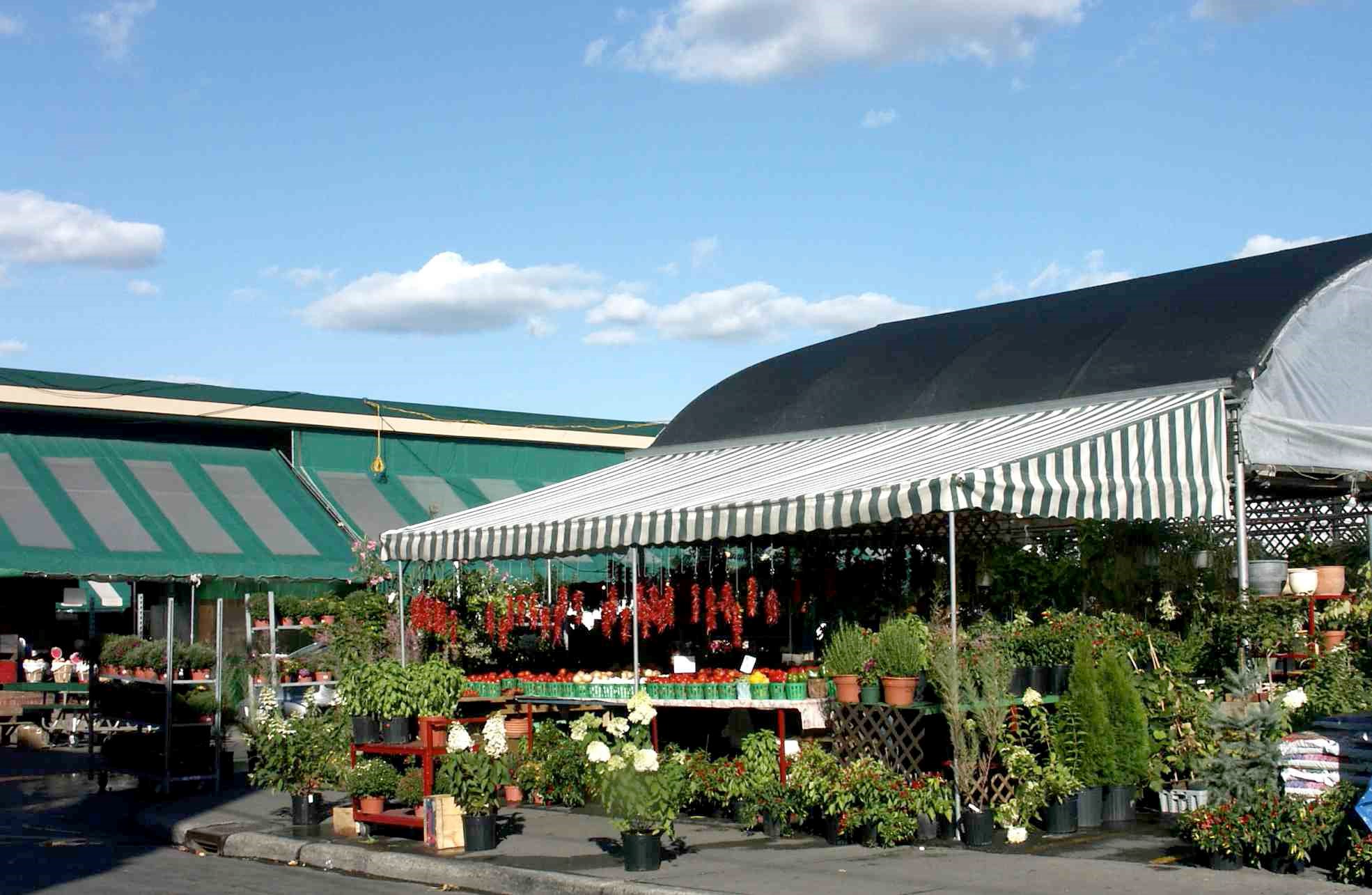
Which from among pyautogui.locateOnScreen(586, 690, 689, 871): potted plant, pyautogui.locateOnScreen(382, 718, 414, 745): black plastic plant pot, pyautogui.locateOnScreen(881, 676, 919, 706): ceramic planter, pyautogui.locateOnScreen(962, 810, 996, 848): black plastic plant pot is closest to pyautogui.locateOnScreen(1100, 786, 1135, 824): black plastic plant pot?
pyautogui.locateOnScreen(962, 810, 996, 848): black plastic plant pot

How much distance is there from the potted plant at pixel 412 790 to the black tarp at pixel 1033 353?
274 inches

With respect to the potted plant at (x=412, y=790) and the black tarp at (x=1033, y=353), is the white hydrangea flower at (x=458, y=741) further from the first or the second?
the black tarp at (x=1033, y=353)

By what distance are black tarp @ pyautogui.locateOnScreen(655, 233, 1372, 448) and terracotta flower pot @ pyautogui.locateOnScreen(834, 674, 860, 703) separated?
4.52m

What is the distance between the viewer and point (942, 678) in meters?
12.2

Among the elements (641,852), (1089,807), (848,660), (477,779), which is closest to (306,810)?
(477,779)

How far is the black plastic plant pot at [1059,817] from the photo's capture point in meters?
12.2

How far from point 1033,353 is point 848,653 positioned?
558 cm

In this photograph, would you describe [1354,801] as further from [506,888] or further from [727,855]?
[506,888]

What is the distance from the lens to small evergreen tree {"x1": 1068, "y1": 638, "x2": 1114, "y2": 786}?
12414mm

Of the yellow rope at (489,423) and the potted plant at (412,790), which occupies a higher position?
the yellow rope at (489,423)

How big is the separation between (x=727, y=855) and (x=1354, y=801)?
4358mm

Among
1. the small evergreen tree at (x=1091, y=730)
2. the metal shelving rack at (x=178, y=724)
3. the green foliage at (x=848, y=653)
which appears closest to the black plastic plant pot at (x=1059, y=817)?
the small evergreen tree at (x=1091, y=730)

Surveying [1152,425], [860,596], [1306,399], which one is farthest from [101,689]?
[1306,399]

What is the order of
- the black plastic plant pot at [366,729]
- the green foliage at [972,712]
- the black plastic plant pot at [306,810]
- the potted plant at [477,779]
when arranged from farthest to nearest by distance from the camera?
the black plastic plant pot at [306,810], the black plastic plant pot at [366,729], the potted plant at [477,779], the green foliage at [972,712]
